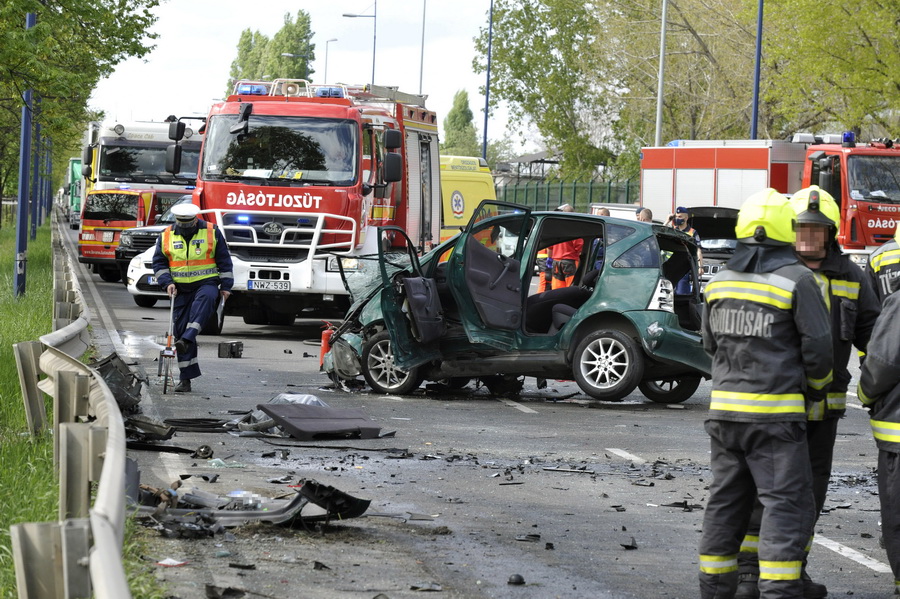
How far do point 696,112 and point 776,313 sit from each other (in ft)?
135

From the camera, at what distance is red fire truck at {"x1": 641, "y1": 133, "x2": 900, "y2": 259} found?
23.6m

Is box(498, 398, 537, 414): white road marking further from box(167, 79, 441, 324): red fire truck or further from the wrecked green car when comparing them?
box(167, 79, 441, 324): red fire truck

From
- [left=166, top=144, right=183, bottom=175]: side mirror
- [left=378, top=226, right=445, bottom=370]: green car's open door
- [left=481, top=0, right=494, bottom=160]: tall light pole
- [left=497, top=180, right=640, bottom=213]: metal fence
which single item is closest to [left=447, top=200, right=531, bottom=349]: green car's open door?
[left=378, top=226, right=445, bottom=370]: green car's open door

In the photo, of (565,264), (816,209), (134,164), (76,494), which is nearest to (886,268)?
(816,209)

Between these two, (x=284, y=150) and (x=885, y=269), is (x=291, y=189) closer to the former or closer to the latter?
(x=284, y=150)

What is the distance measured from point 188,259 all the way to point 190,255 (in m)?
0.04

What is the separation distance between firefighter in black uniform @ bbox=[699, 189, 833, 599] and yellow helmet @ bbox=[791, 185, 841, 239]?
0.52 m

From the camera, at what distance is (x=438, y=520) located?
703cm

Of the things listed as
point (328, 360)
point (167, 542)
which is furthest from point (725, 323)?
point (328, 360)

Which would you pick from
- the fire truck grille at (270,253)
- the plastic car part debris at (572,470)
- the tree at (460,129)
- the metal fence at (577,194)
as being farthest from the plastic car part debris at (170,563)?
the tree at (460,129)

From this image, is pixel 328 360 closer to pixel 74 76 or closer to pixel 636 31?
pixel 74 76

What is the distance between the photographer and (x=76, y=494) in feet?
16.1

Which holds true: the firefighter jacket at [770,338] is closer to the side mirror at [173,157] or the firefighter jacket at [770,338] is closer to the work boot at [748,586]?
the work boot at [748,586]

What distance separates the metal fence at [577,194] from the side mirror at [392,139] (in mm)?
27008
